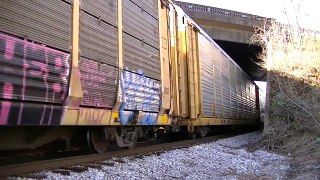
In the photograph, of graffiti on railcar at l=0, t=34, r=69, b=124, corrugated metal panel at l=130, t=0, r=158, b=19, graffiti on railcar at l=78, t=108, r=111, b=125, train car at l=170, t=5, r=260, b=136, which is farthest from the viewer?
train car at l=170, t=5, r=260, b=136

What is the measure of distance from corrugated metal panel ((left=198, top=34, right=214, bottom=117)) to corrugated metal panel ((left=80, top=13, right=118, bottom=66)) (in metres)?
6.51

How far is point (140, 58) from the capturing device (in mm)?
8531

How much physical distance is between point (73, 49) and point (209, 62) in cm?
981

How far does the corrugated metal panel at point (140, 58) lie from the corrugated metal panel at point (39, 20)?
6.79 ft

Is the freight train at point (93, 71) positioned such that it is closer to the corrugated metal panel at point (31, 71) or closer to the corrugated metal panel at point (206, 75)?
the corrugated metal panel at point (31, 71)

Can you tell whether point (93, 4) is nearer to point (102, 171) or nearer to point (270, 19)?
point (102, 171)

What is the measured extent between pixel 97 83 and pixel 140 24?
2.62 metres

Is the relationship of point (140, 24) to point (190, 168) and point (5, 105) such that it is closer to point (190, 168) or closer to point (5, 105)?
point (190, 168)

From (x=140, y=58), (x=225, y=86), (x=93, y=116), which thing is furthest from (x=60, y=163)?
(x=225, y=86)

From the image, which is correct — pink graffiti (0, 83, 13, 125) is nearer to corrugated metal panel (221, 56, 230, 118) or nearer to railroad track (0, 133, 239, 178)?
railroad track (0, 133, 239, 178)

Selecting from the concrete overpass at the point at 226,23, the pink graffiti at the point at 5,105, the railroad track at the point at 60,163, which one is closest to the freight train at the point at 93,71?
the pink graffiti at the point at 5,105

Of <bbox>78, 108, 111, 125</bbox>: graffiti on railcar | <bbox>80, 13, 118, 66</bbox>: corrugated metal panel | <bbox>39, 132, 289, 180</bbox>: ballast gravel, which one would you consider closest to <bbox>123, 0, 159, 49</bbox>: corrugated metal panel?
<bbox>80, 13, 118, 66</bbox>: corrugated metal panel

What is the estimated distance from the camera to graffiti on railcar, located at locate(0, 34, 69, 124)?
14.9 ft

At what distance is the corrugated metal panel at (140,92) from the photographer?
769 cm
